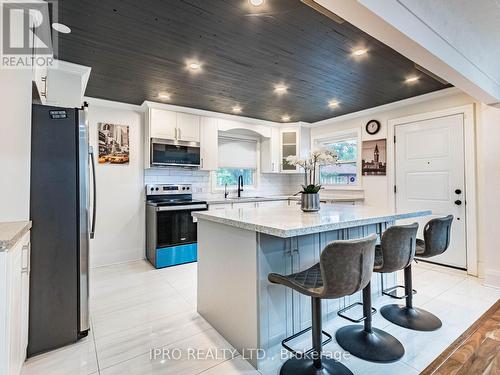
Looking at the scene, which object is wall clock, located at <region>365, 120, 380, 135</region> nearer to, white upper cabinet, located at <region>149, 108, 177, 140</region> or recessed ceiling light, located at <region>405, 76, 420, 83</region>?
recessed ceiling light, located at <region>405, 76, 420, 83</region>

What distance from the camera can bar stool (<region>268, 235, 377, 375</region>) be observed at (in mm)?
1414

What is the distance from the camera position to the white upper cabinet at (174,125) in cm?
398

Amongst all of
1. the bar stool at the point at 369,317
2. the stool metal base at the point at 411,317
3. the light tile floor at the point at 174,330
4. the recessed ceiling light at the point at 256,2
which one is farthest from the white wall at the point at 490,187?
the recessed ceiling light at the point at 256,2

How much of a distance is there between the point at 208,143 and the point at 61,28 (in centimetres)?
260

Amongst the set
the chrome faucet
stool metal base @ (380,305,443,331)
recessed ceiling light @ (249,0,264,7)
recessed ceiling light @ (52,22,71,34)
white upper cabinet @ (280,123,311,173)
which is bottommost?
stool metal base @ (380,305,443,331)


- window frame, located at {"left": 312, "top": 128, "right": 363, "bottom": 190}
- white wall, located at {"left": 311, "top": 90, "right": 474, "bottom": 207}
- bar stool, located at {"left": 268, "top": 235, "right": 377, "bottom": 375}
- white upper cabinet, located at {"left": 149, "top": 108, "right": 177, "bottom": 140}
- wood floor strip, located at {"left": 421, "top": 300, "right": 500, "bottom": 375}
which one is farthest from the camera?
window frame, located at {"left": 312, "top": 128, "right": 363, "bottom": 190}

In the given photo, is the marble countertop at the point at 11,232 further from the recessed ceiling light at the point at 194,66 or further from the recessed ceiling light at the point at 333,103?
the recessed ceiling light at the point at 333,103

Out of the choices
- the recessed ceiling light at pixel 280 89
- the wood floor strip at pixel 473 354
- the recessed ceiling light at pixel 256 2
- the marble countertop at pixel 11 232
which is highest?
the recessed ceiling light at pixel 280 89

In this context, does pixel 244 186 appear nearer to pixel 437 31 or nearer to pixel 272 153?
pixel 272 153

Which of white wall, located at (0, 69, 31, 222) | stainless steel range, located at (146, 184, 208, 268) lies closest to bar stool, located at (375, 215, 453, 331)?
stainless steel range, located at (146, 184, 208, 268)

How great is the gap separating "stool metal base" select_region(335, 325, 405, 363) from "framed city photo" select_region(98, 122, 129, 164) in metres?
3.66

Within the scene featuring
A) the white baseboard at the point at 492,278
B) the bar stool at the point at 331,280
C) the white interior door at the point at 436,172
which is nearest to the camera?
the bar stool at the point at 331,280

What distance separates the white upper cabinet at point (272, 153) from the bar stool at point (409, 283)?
328cm

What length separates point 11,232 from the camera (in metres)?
1.42
